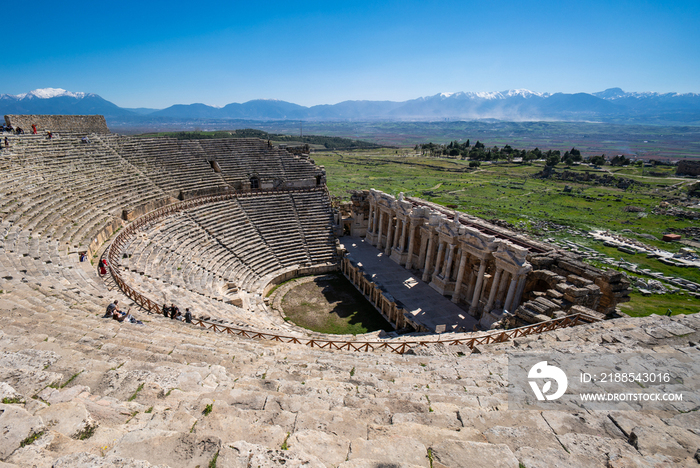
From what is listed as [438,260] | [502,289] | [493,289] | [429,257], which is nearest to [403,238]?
[429,257]

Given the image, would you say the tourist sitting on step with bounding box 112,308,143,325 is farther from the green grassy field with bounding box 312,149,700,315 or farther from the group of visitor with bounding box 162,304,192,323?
the green grassy field with bounding box 312,149,700,315

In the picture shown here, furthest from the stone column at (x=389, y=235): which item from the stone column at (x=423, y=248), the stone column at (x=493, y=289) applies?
the stone column at (x=493, y=289)

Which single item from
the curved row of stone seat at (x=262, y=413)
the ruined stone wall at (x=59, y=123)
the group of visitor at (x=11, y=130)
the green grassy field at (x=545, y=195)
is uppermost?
the ruined stone wall at (x=59, y=123)

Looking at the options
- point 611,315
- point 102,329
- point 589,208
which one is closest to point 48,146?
point 102,329

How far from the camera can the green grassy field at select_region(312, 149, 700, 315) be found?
3941cm

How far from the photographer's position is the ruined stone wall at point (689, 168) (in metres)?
88.0

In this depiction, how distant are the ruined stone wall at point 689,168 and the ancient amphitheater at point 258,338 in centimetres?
10145

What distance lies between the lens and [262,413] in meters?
6.36

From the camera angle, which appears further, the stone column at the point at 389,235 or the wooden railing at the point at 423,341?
the stone column at the point at 389,235

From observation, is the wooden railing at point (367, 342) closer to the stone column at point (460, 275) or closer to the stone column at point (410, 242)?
the stone column at point (460, 275)

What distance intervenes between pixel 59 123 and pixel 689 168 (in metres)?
130

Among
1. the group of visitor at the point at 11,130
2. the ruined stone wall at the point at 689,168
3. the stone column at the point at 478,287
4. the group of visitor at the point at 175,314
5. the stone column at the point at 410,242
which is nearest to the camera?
the group of visitor at the point at 175,314

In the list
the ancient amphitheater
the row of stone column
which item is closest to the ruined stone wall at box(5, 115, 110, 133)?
the ancient amphitheater

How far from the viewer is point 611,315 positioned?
1833 centimetres
